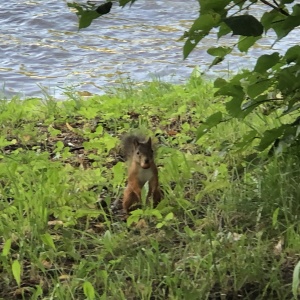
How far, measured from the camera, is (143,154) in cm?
323

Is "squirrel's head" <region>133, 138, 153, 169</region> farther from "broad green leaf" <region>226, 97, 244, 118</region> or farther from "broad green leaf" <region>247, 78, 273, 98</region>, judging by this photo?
"broad green leaf" <region>247, 78, 273, 98</region>

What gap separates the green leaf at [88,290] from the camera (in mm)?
2436

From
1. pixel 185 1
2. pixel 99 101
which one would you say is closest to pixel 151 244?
pixel 99 101

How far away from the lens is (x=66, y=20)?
8.48 meters

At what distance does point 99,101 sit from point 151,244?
2595 mm

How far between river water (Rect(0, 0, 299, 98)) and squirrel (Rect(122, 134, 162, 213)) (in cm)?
273

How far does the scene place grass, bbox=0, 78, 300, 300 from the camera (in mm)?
2584

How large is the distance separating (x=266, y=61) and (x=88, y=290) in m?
1.18

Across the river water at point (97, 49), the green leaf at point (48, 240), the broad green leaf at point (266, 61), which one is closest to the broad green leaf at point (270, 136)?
the broad green leaf at point (266, 61)

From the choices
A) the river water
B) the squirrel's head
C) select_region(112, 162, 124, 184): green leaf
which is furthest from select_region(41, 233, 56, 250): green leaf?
the river water

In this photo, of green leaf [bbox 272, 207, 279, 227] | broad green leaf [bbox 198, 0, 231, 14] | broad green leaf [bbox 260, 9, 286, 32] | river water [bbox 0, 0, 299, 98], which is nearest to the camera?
broad green leaf [bbox 198, 0, 231, 14]

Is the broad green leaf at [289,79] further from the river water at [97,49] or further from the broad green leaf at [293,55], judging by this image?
the river water at [97,49]

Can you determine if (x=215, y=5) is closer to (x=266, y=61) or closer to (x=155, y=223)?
(x=266, y=61)

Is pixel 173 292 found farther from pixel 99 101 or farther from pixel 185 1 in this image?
pixel 185 1
